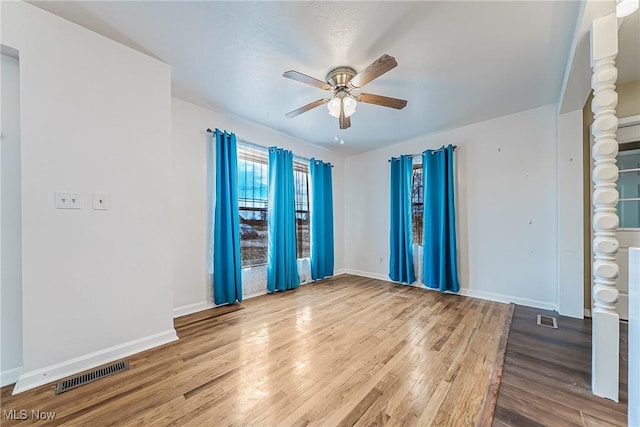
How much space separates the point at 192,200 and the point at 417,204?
141 inches

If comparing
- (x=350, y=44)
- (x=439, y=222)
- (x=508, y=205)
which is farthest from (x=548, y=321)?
(x=350, y=44)

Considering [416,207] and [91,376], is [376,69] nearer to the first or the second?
[416,207]

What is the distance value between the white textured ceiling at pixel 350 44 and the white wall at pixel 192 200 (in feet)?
0.98

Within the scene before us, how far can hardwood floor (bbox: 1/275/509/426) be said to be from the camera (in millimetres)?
1460

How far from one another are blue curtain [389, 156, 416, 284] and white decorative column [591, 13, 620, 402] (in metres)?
2.66

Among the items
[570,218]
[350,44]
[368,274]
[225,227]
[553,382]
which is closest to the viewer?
[553,382]

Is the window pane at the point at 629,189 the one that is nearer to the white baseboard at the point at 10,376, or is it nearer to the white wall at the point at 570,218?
the white wall at the point at 570,218

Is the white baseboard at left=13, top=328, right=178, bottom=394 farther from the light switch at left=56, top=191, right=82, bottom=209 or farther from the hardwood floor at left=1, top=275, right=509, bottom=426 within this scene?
the light switch at left=56, top=191, right=82, bottom=209

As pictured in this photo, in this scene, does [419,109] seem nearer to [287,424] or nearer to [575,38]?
[575,38]

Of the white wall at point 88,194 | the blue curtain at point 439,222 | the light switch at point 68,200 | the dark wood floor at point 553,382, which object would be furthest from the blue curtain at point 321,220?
the light switch at point 68,200

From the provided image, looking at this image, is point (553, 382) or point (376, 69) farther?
point (376, 69)

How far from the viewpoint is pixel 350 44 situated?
2.00 meters

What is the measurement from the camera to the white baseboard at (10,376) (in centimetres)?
169

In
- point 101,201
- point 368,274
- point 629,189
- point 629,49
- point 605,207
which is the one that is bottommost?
point 368,274
